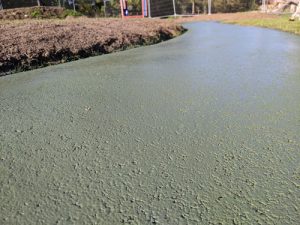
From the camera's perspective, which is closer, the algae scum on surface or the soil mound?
the algae scum on surface

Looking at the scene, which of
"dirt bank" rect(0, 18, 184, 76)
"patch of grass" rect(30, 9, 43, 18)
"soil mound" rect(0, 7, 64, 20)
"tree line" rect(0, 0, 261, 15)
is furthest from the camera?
"tree line" rect(0, 0, 261, 15)

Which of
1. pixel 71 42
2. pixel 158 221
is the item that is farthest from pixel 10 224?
pixel 71 42

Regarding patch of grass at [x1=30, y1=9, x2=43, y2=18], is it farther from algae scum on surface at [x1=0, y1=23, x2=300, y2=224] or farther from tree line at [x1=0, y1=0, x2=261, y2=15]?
algae scum on surface at [x1=0, y1=23, x2=300, y2=224]

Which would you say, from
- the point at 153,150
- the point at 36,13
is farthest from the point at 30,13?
the point at 153,150

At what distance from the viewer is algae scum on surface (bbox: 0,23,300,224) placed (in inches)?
56.1

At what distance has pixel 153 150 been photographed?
1976mm

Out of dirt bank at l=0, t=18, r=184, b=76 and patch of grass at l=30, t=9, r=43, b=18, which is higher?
patch of grass at l=30, t=9, r=43, b=18

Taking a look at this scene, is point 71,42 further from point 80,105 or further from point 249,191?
point 249,191

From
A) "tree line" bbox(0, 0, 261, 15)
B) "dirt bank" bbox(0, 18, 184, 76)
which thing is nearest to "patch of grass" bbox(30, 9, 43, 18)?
"tree line" bbox(0, 0, 261, 15)

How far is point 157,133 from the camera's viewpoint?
7.29ft

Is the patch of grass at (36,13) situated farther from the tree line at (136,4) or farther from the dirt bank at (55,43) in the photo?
the dirt bank at (55,43)

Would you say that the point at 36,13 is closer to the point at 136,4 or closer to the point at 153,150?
the point at 136,4

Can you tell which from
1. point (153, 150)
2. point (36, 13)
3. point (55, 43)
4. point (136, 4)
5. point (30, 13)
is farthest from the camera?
point (136, 4)

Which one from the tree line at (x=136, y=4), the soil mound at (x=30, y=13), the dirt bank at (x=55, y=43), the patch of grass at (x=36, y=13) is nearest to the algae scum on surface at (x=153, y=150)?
the dirt bank at (x=55, y=43)
